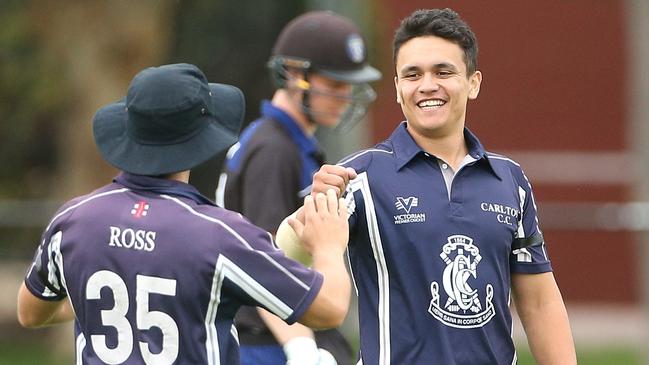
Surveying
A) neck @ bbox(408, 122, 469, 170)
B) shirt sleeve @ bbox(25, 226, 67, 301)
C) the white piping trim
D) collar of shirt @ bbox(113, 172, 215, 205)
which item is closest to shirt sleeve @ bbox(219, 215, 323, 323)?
collar of shirt @ bbox(113, 172, 215, 205)

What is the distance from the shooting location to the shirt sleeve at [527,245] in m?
4.27

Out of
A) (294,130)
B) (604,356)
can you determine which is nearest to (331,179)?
(294,130)

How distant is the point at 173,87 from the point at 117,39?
10705mm

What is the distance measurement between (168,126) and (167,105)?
64 millimetres

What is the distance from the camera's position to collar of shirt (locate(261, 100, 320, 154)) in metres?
5.51

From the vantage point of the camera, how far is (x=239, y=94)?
417 centimetres

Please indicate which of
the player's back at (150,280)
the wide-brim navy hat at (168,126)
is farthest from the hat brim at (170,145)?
the player's back at (150,280)

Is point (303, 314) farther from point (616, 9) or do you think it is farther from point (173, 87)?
point (616, 9)

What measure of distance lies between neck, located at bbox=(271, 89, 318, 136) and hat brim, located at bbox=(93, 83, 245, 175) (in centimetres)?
143

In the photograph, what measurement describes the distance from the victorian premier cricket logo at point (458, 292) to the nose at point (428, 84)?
0.45m

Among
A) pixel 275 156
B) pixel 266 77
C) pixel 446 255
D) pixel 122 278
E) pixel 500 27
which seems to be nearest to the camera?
pixel 122 278

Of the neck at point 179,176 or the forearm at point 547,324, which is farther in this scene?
the forearm at point 547,324

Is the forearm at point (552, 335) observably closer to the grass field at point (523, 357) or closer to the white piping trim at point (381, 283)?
the white piping trim at point (381, 283)

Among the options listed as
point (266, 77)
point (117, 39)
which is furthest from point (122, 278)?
point (117, 39)
